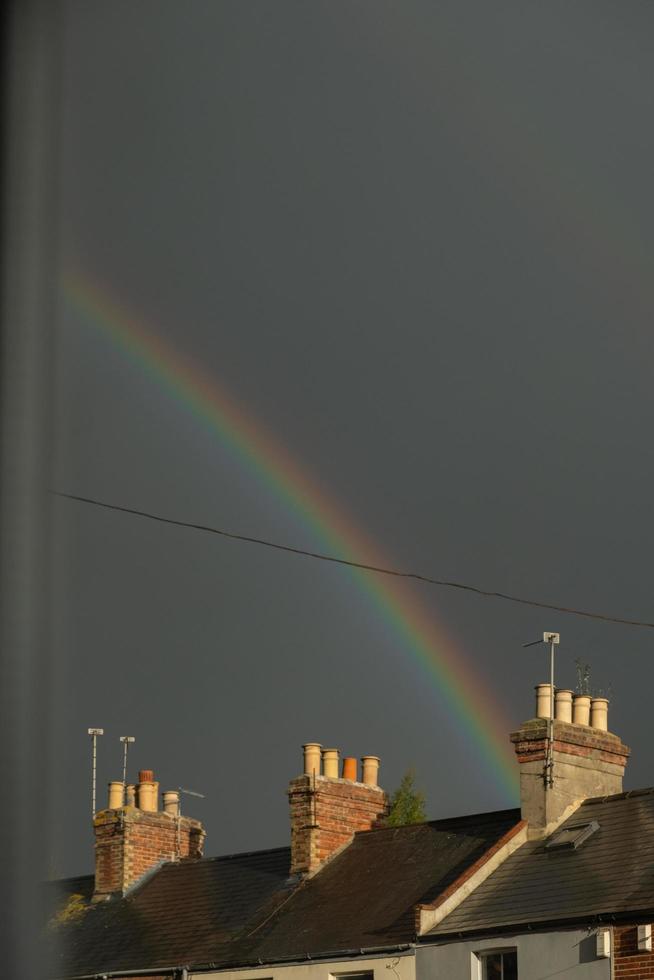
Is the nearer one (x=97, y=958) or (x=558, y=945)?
(x=558, y=945)

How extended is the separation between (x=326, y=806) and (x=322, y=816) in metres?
0.29

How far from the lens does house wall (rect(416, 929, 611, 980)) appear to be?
2131cm

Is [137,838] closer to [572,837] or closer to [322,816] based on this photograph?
[322,816]

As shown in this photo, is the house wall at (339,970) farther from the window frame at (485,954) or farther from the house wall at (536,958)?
the window frame at (485,954)

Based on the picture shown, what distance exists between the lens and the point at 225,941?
27891mm

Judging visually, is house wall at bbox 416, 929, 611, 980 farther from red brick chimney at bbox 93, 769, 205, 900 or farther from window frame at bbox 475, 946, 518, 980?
red brick chimney at bbox 93, 769, 205, 900

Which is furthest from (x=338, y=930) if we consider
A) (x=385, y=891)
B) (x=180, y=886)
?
(x=180, y=886)

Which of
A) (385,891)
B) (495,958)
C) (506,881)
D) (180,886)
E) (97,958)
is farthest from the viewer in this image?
(180,886)

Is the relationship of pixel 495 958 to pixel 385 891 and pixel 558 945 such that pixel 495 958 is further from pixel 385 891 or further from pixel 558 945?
pixel 385 891

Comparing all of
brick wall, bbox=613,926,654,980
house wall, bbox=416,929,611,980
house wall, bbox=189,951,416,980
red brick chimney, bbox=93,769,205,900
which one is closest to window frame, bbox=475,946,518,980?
house wall, bbox=416,929,611,980

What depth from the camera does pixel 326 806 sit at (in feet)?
101

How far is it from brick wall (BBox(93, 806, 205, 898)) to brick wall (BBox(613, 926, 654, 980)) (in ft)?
52.2

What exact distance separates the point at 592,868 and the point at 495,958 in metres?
2.11

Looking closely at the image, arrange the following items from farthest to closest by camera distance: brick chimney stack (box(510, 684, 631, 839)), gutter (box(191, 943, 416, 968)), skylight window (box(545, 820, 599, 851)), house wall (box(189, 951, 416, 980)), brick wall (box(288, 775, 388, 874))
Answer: brick wall (box(288, 775, 388, 874))
brick chimney stack (box(510, 684, 631, 839))
skylight window (box(545, 820, 599, 851))
gutter (box(191, 943, 416, 968))
house wall (box(189, 951, 416, 980))
